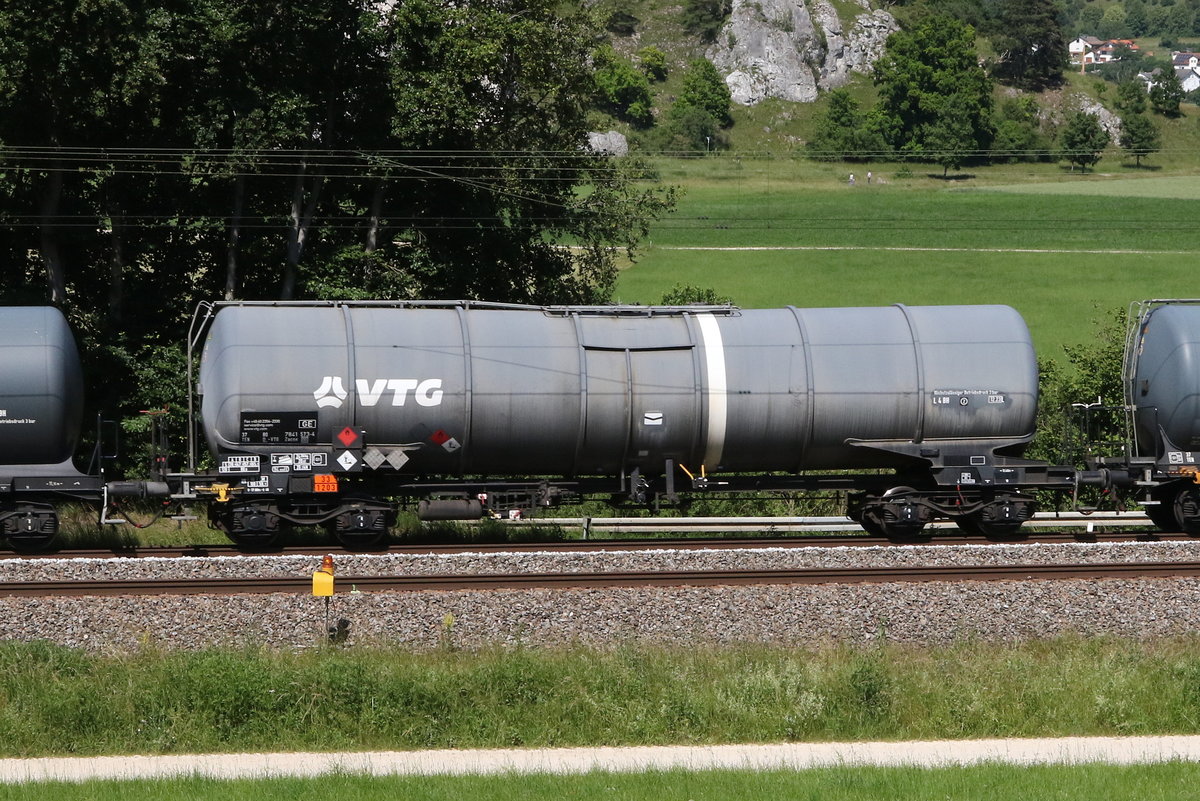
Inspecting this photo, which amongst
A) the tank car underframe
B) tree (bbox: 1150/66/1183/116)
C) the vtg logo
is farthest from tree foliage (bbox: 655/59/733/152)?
the tank car underframe

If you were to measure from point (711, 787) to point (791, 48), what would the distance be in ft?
589

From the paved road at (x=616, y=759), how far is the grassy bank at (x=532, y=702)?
37 cm

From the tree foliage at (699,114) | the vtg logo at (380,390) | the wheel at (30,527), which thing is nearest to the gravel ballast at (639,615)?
the vtg logo at (380,390)

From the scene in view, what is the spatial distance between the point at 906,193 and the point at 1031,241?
883 inches

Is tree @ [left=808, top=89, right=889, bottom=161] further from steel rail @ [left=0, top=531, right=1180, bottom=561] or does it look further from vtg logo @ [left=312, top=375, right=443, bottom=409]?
vtg logo @ [left=312, top=375, right=443, bottom=409]

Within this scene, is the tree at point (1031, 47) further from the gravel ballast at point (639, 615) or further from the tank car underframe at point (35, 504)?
the tank car underframe at point (35, 504)

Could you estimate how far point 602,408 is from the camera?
21453 millimetres

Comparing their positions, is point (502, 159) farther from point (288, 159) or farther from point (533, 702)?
point (533, 702)

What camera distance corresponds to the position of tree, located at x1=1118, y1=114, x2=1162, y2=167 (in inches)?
5861

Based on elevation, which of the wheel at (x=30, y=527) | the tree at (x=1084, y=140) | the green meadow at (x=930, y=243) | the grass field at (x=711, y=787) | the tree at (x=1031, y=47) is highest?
the tree at (x=1031, y=47)

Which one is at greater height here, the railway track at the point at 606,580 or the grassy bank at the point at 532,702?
the railway track at the point at 606,580

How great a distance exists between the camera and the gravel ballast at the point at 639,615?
15945 millimetres

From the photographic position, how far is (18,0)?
27.7 meters

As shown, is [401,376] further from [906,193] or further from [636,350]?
[906,193]
